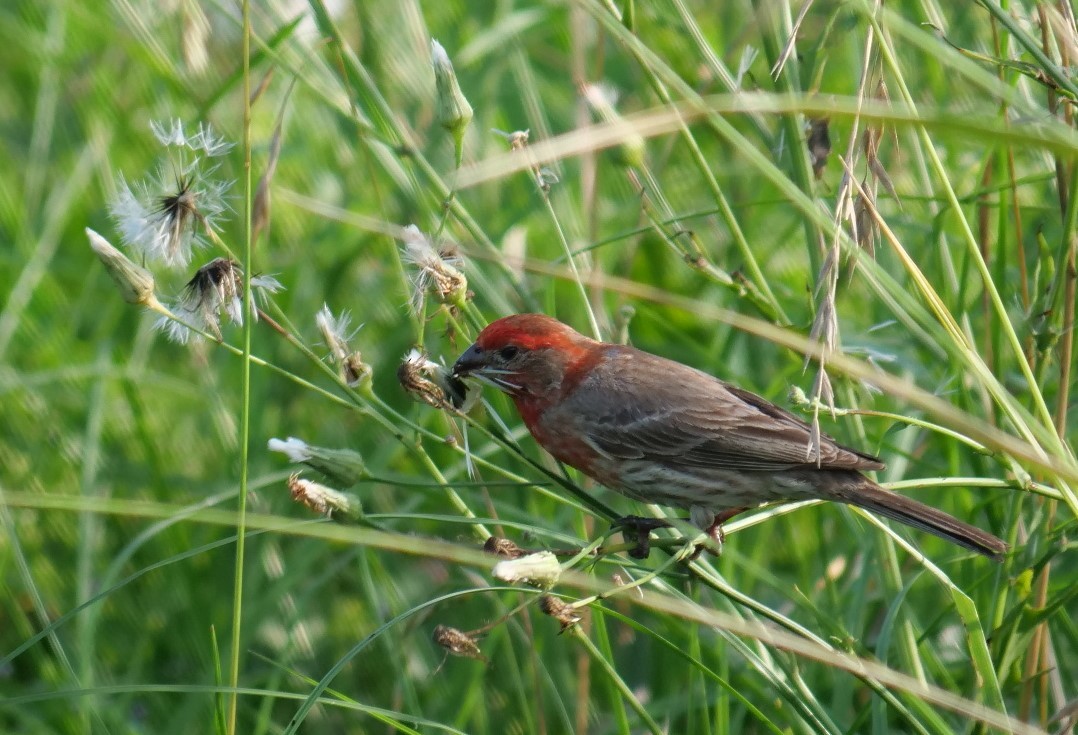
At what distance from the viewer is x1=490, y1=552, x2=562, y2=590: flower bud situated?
1886 mm

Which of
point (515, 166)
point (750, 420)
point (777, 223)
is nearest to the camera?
point (515, 166)

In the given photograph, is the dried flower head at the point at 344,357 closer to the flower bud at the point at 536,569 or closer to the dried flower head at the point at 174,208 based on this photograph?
the dried flower head at the point at 174,208

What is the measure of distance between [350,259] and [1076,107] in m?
2.59

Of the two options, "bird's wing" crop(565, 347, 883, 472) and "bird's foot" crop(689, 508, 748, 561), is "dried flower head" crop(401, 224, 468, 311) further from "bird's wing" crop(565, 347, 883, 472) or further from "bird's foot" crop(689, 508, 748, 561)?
"bird's wing" crop(565, 347, 883, 472)

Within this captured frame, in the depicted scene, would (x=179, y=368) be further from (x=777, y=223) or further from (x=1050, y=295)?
(x=1050, y=295)

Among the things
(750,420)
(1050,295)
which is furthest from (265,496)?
(1050,295)

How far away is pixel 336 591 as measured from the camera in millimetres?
4102

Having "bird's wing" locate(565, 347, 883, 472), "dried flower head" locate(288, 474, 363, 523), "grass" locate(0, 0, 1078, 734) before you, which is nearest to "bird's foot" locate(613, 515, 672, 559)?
"grass" locate(0, 0, 1078, 734)

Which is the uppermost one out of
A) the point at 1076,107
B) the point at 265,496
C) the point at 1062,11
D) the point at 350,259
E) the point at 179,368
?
the point at 1062,11

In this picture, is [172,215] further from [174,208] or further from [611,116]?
[611,116]

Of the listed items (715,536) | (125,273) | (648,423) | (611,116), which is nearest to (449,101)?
(611,116)

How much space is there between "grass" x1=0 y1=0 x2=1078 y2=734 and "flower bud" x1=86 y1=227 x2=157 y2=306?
4.2 inches

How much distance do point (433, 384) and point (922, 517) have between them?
116cm

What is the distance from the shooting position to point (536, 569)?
6.37ft
